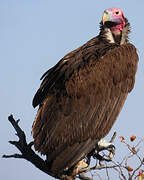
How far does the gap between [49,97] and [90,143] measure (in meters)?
0.94

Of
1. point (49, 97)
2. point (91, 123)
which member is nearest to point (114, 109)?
point (91, 123)

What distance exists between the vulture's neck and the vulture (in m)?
0.02

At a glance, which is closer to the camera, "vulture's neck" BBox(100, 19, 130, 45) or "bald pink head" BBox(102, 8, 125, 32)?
"vulture's neck" BBox(100, 19, 130, 45)

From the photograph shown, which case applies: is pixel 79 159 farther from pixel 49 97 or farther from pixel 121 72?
pixel 121 72

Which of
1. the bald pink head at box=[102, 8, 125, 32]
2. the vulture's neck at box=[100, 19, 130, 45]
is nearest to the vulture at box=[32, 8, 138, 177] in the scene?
the vulture's neck at box=[100, 19, 130, 45]

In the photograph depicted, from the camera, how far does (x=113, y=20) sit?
8859 mm

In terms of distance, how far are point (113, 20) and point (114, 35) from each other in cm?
30

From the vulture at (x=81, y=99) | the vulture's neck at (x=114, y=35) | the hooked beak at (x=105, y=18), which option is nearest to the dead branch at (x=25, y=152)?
the vulture at (x=81, y=99)

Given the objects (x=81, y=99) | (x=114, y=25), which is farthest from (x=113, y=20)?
(x=81, y=99)

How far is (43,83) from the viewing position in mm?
7805

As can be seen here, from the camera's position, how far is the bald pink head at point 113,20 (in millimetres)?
8828

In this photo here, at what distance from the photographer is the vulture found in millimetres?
7184

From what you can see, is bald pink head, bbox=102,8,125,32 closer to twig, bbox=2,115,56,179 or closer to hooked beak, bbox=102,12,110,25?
hooked beak, bbox=102,12,110,25

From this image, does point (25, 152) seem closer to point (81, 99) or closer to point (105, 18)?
point (81, 99)
